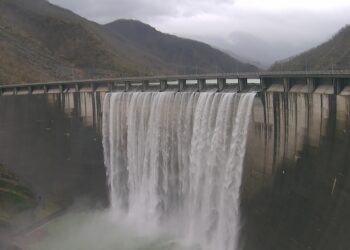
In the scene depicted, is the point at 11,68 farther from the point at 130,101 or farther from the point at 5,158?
the point at 130,101

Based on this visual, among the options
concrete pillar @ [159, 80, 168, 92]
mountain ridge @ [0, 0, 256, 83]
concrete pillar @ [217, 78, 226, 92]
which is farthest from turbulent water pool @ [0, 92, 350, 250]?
mountain ridge @ [0, 0, 256, 83]

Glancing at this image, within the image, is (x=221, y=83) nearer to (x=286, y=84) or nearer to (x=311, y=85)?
(x=286, y=84)

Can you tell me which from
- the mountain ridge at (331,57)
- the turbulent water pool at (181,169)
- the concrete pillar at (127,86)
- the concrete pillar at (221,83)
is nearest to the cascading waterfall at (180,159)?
the turbulent water pool at (181,169)

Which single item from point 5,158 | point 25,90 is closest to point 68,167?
point 5,158

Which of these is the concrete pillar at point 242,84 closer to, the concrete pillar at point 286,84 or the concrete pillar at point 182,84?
the concrete pillar at point 286,84

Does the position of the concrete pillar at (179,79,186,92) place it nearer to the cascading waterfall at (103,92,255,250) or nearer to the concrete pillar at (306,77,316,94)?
the cascading waterfall at (103,92,255,250)

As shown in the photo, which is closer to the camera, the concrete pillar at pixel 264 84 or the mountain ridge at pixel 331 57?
the concrete pillar at pixel 264 84

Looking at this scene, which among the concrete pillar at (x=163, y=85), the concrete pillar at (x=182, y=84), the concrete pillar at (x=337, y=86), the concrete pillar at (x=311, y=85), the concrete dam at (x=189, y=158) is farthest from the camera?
the concrete pillar at (x=163, y=85)
